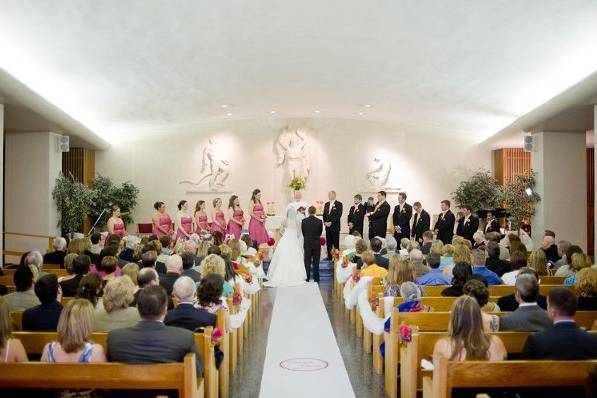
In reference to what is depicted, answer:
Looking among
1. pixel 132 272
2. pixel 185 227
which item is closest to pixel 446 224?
pixel 185 227

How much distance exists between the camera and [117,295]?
14.2 feet

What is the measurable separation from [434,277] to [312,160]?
11.3 m

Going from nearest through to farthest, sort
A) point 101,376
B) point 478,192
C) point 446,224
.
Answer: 1. point 101,376
2. point 446,224
3. point 478,192

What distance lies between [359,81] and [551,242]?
5.57 meters

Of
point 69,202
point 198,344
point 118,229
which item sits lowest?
point 198,344

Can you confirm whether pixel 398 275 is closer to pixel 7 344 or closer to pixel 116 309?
pixel 116 309

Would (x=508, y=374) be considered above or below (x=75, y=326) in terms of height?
below

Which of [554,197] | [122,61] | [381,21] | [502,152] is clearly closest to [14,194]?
[122,61]

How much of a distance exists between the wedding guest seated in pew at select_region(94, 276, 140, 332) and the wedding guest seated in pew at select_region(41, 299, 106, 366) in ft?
2.62

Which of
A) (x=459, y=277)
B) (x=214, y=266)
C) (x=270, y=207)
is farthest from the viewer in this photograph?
(x=270, y=207)

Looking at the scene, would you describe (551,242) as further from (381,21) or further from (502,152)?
(502,152)

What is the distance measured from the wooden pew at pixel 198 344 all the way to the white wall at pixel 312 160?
1327 cm

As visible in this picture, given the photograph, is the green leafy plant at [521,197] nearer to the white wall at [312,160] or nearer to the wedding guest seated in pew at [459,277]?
the white wall at [312,160]

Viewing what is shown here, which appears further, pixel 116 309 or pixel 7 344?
pixel 116 309
